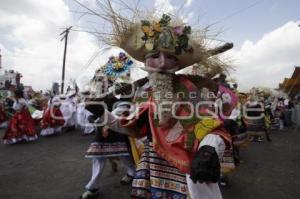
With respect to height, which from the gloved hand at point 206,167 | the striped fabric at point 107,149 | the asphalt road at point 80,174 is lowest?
the asphalt road at point 80,174

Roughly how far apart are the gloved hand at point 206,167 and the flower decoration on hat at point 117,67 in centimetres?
166

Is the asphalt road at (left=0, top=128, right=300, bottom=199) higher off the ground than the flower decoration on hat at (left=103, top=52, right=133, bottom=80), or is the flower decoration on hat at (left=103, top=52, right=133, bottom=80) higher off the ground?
the flower decoration on hat at (left=103, top=52, right=133, bottom=80)

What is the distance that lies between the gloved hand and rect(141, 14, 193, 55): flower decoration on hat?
962 mm

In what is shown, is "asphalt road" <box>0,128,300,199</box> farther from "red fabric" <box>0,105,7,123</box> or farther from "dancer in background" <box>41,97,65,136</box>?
"red fabric" <box>0,105,7,123</box>

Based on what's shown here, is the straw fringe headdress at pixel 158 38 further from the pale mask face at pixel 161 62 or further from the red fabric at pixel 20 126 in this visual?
the red fabric at pixel 20 126

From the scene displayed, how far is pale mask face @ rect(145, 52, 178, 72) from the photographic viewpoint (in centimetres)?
246

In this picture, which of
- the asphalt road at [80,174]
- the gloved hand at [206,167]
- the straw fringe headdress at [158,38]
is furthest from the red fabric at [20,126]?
the gloved hand at [206,167]

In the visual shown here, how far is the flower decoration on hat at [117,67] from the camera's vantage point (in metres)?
3.39

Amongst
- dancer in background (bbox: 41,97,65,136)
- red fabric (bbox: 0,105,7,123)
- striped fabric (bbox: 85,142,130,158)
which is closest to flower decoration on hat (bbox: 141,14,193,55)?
striped fabric (bbox: 85,142,130,158)

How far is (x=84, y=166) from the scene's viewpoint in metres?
6.03

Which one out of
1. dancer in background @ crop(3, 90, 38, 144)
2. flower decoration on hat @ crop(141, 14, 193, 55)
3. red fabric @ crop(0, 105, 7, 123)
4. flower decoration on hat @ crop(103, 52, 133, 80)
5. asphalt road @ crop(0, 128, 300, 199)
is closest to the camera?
flower decoration on hat @ crop(141, 14, 193, 55)

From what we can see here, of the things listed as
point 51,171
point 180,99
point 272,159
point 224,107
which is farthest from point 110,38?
point 272,159

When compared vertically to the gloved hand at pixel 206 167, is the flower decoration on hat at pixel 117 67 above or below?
above

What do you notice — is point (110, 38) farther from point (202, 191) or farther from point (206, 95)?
point (202, 191)
